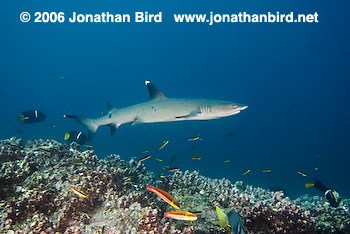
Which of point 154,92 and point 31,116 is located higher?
point 154,92

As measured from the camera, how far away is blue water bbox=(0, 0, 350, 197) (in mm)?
82625

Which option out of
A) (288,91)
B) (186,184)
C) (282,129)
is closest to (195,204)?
(186,184)

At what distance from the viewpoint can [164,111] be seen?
24.8 ft

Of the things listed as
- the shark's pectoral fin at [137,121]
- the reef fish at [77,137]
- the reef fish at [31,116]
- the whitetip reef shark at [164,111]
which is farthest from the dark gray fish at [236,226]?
the reef fish at [31,116]

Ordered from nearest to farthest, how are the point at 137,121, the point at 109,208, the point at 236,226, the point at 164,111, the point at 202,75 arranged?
the point at 236,226, the point at 109,208, the point at 164,111, the point at 137,121, the point at 202,75

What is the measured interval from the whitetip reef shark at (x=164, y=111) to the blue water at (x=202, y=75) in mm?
50496

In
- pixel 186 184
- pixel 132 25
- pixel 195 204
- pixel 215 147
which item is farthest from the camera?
pixel 132 25

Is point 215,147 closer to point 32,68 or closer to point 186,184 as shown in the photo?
point 186,184

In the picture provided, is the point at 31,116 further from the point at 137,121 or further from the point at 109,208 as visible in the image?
the point at 109,208

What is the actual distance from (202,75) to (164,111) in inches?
5561

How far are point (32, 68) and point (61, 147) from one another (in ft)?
647

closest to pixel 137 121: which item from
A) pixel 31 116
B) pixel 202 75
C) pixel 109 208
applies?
pixel 109 208

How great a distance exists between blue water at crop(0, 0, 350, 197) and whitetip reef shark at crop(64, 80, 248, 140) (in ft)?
166

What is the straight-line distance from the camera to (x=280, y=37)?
12456 cm
